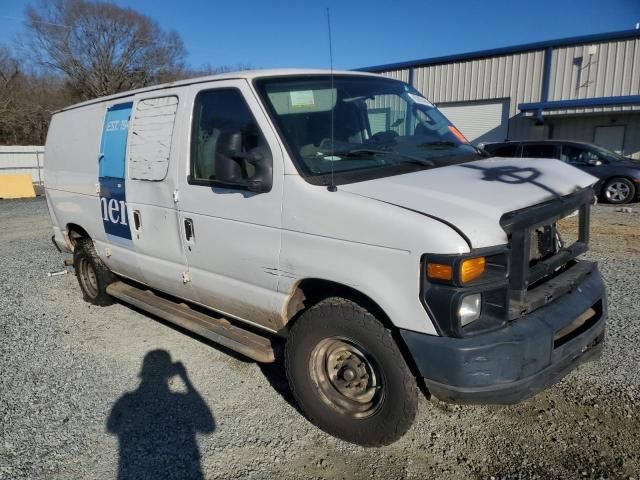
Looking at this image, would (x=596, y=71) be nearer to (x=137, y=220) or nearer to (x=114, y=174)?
(x=114, y=174)

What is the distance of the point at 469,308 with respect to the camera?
2453 millimetres

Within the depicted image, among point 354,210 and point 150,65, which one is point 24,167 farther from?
point 354,210

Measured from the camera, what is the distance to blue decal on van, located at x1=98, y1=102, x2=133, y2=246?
4359 mm

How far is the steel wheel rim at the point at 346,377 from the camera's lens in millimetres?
2867

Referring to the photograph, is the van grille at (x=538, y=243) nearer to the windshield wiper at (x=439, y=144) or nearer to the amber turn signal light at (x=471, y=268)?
the amber turn signal light at (x=471, y=268)

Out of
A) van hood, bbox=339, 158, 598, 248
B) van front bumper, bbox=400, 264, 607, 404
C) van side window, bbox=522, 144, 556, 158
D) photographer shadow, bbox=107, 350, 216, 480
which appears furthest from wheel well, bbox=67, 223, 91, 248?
van side window, bbox=522, 144, 556, 158

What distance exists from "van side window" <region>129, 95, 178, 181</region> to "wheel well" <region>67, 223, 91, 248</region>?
1719 millimetres

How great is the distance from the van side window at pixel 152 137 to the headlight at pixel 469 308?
2.51 m

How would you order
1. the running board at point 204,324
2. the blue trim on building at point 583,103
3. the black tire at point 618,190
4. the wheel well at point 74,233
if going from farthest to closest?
the blue trim on building at point 583,103 → the black tire at point 618,190 → the wheel well at point 74,233 → the running board at point 204,324

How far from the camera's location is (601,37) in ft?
62.8

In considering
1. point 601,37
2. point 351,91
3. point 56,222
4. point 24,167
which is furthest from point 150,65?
point 351,91

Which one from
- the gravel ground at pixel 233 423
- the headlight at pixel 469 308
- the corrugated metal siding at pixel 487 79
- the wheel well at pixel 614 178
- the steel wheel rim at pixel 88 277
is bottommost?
the wheel well at pixel 614 178

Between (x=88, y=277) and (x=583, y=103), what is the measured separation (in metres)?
19.3

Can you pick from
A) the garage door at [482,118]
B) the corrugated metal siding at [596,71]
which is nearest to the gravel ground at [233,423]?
the corrugated metal siding at [596,71]
